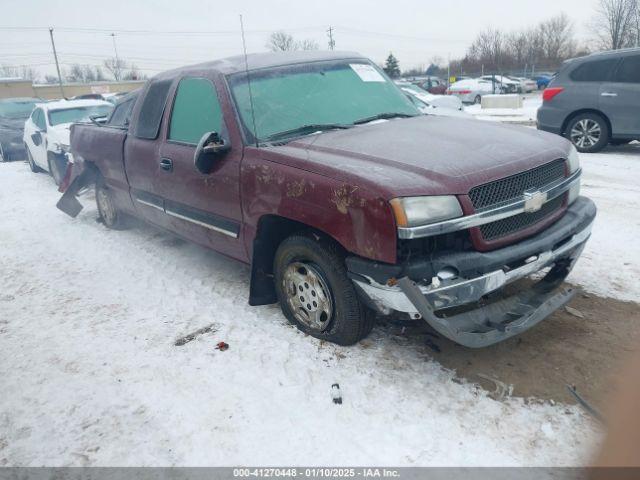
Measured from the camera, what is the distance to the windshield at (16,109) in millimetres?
13891

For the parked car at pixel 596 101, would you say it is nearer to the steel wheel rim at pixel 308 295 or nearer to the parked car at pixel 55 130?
the steel wheel rim at pixel 308 295

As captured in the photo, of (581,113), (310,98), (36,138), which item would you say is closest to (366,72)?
(310,98)

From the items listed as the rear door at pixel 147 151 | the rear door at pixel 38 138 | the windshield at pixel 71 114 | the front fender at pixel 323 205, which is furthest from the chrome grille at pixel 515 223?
the rear door at pixel 38 138

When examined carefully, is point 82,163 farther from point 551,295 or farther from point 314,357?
point 551,295

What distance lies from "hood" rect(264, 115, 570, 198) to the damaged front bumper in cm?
41

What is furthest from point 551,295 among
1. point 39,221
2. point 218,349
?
point 39,221

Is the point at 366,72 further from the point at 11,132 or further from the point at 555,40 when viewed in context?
the point at 555,40

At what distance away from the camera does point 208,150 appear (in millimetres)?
3412

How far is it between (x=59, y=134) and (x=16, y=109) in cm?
669

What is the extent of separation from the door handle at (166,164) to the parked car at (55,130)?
5168mm

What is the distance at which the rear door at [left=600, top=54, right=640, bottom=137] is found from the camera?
8156mm

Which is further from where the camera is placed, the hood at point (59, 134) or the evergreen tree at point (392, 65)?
the evergreen tree at point (392, 65)

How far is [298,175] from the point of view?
2.98 m

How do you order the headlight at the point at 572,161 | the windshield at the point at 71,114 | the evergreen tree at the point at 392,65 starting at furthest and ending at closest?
the evergreen tree at the point at 392,65
the windshield at the point at 71,114
the headlight at the point at 572,161
